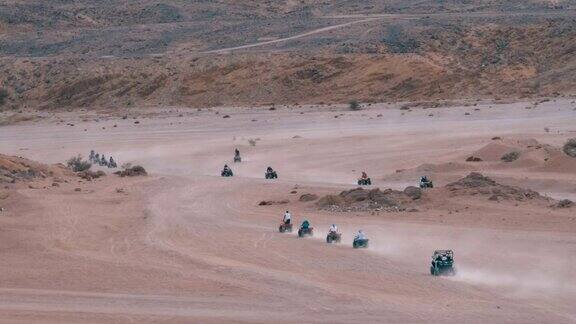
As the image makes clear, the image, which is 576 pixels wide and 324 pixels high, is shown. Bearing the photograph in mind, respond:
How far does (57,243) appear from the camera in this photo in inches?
1101

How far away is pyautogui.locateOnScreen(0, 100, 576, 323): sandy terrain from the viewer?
20125 millimetres

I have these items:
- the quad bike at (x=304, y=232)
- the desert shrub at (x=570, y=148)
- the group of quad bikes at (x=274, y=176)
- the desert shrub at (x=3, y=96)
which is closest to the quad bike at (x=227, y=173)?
the group of quad bikes at (x=274, y=176)

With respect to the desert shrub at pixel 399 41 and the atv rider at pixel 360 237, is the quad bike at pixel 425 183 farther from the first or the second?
the desert shrub at pixel 399 41

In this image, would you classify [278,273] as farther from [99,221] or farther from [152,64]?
[152,64]

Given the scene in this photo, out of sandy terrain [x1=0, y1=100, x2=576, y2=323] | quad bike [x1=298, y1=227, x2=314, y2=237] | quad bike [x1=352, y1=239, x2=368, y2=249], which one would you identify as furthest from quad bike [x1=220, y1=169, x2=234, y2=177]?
quad bike [x1=352, y1=239, x2=368, y2=249]

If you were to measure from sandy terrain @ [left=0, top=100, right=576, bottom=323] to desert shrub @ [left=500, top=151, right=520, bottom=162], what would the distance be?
14.2 inches

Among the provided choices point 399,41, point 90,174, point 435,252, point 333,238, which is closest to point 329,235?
point 333,238

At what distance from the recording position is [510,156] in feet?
145

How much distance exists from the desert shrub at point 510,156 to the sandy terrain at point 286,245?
0.36 metres

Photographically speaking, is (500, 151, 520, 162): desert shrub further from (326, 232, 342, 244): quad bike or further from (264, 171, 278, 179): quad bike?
(326, 232, 342, 244): quad bike

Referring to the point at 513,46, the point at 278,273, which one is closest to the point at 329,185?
the point at 278,273

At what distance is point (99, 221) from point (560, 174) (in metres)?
16.4

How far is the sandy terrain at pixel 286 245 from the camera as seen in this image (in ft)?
66.0

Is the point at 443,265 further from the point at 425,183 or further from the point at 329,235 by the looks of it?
the point at 425,183
